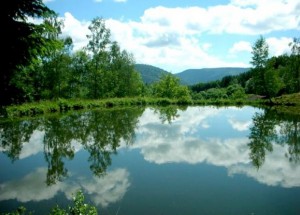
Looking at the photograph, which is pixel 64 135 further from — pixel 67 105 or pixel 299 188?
pixel 67 105

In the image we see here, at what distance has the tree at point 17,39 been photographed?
7.73 m

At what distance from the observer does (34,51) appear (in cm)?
884

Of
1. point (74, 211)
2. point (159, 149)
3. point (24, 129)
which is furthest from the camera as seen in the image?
point (24, 129)

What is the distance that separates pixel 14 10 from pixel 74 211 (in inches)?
202

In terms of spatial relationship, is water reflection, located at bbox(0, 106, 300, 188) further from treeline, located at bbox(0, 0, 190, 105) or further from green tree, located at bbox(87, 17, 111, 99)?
green tree, located at bbox(87, 17, 111, 99)

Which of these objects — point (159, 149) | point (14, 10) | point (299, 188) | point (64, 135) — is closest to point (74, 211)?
point (14, 10)

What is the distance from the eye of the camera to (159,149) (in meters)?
16.3

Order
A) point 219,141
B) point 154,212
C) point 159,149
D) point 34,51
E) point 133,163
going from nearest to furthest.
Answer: point 154,212, point 34,51, point 133,163, point 159,149, point 219,141

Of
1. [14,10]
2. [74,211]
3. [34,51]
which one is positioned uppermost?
[14,10]

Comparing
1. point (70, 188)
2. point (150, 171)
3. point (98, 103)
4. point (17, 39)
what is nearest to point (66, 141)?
point (150, 171)

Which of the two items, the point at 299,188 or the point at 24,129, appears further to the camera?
the point at 24,129

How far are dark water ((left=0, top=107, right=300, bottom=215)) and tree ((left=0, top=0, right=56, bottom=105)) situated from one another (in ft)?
10.2

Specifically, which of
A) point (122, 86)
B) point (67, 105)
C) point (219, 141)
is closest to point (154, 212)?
point (219, 141)

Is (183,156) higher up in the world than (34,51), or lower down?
lower down
